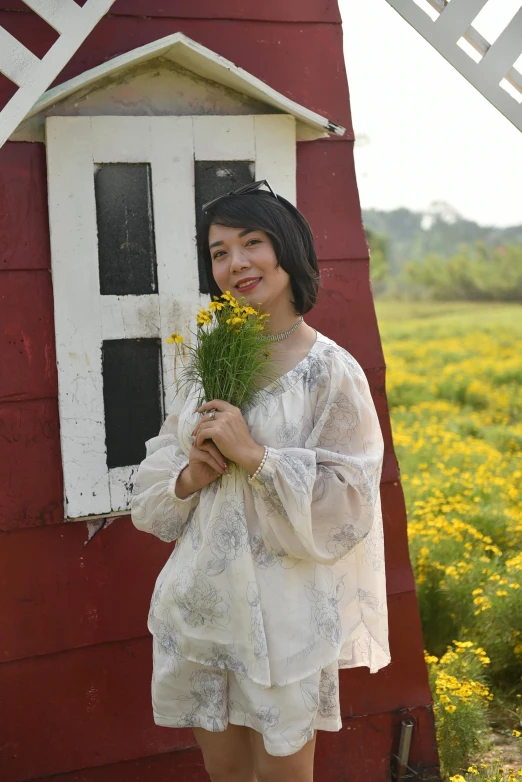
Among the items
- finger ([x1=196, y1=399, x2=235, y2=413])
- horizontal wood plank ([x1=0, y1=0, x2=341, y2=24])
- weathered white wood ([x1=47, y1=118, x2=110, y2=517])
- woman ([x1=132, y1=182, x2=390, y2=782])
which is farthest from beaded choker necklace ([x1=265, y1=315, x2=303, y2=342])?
horizontal wood plank ([x1=0, y1=0, x2=341, y2=24])

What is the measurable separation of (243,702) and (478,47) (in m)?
2.00

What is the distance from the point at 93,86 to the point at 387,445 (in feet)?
5.29

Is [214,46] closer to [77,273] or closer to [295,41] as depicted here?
[295,41]

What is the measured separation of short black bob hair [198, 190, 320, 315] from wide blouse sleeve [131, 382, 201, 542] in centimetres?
53

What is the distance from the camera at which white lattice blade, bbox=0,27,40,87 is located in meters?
2.39

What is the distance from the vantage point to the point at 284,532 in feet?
7.44

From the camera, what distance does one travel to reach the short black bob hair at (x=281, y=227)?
7.84ft

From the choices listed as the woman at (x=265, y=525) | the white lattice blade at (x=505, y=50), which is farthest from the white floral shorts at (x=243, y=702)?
the white lattice blade at (x=505, y=50)

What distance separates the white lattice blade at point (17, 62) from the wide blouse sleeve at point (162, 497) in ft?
3.46

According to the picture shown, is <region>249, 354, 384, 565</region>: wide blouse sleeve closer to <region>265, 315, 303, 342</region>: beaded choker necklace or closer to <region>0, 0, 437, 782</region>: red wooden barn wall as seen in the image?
<region>265, 315, 303, 342</region>: beaded choker necklace

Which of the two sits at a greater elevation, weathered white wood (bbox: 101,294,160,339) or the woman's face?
the woman's face

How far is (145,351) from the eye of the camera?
10.0 ft

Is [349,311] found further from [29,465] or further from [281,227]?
[29,465]

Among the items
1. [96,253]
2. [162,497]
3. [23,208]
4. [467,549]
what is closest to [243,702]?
[162,497]
